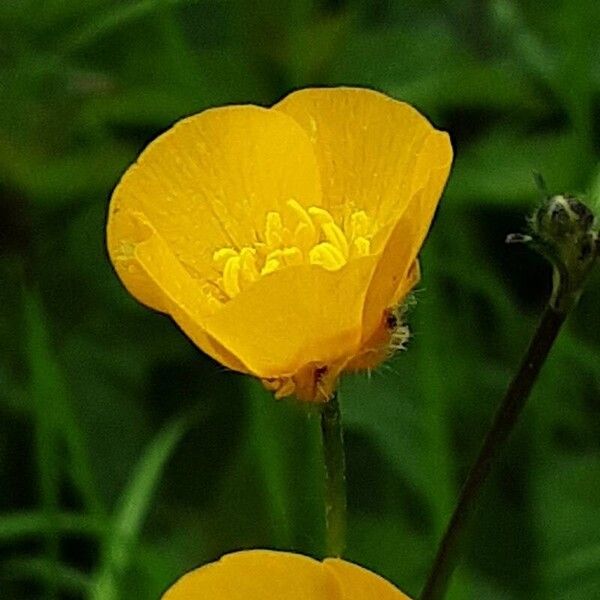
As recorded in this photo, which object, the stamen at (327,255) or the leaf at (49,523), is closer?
the stamen at (327,255)

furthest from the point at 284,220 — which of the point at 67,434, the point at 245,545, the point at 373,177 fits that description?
the point at 245,545

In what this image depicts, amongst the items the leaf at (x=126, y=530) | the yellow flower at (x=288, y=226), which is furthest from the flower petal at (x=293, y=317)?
the leaf at (x=126, y=530)

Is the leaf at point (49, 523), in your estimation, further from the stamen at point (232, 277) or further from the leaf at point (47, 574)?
the stamen at point (232, 277)

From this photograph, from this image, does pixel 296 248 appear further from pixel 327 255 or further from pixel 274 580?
pixel 274 580

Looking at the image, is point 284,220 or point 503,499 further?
point 503,499

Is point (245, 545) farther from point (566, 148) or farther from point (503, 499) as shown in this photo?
point (566, 148)
